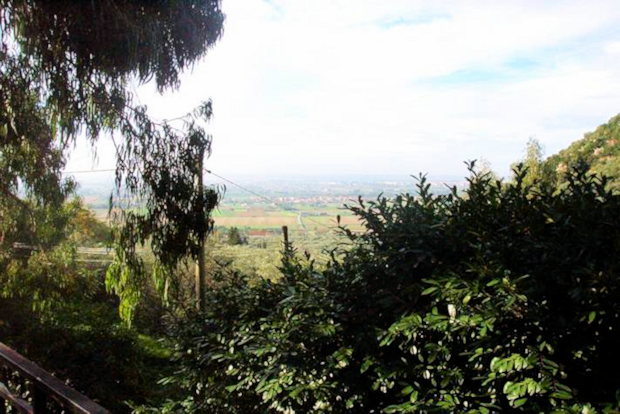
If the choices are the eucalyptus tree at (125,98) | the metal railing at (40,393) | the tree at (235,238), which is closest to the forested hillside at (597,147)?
the tree at (235,238)

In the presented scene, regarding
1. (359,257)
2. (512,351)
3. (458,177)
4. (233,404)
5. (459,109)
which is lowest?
(233,404)

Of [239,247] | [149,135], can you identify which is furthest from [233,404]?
[239,247]

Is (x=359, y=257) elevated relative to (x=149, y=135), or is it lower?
lower

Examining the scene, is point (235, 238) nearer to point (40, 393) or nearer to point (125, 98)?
point (125, 98)

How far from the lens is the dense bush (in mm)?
1375

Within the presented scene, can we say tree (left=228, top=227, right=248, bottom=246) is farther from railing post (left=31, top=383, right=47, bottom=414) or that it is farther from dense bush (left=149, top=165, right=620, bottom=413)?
railing post (left=31, top=383, right=47, bottom=414)

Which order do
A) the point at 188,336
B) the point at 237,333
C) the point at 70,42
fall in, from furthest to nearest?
the point at 70,42 → the point at 188,336 → the point at 237,333

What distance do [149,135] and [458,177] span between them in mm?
2594

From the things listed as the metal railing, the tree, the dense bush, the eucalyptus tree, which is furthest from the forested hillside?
the metal railing

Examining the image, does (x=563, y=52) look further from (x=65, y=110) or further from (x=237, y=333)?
(x=65, y=110)

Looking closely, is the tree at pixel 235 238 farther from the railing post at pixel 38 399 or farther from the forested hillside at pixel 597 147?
the railing post at pixel 38 399

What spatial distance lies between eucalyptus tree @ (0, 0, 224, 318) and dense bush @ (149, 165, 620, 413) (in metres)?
1.51

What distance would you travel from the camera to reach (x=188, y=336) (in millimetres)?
2633

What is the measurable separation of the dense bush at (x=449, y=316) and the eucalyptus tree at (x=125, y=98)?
4.96ft
